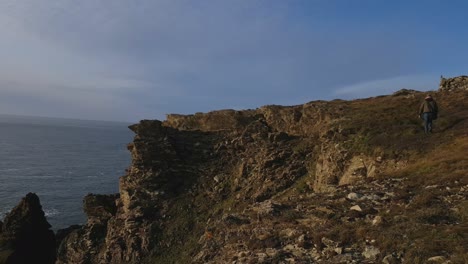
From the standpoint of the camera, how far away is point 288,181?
145ft

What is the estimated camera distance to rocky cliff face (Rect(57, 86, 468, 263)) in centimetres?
1373

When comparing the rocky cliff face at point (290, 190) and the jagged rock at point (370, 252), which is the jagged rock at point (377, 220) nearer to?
the rocky cliff face at point (290, 190)

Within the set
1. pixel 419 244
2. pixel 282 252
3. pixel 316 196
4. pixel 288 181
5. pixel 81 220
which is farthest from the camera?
pixel 81 220

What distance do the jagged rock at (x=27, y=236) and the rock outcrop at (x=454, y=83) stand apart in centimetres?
5415

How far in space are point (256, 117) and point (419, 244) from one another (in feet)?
151

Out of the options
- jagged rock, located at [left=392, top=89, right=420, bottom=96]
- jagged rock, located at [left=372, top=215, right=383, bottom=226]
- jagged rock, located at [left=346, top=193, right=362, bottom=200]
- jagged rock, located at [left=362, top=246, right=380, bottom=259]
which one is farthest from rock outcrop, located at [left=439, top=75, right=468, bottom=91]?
jagged rock, located at [left=362, top=246, right=380, bottom=259]

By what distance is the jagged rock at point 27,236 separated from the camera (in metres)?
52.6

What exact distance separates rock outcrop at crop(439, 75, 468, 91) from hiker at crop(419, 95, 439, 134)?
20595 millimetres

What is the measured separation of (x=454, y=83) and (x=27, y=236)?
2226 inches

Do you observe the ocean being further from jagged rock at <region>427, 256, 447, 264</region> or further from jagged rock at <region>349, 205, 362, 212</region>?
jagged rock at <region>427, 256, 447, 264</region>

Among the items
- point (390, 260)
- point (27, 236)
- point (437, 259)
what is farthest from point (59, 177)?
point (437, 259)

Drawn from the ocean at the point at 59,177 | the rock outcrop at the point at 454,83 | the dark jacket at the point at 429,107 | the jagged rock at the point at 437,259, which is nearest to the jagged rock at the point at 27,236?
the ocean at the point at 59,177

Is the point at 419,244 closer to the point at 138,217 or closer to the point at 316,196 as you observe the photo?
the point at 316,196

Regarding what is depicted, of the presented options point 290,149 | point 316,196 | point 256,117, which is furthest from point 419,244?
point 256,117
